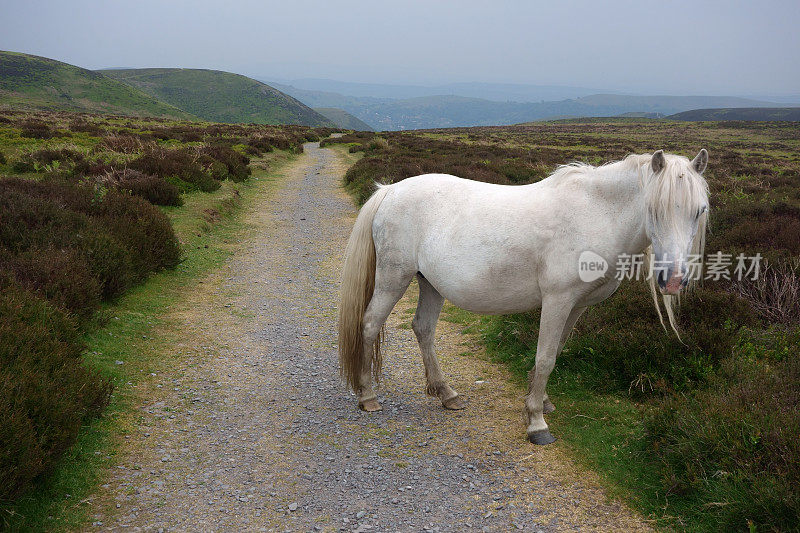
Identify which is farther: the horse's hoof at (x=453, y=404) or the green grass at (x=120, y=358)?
the horse's hoof at (x=453, y=404)

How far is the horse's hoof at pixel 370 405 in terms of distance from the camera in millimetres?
5166

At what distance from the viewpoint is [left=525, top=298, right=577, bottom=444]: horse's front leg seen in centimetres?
410

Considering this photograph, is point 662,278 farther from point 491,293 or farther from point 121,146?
point 121,146

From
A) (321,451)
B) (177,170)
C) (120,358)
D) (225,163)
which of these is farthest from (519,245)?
(225,163)

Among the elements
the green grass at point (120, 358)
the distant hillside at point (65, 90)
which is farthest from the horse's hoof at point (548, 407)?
the distant hillside at point (65, 90)

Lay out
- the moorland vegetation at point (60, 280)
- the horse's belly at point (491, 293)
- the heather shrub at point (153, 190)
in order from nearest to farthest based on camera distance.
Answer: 1. the moorland vegetation at point (60, 280)
2. the horse's belly at point (491, 293)
3. the heather shrub at point (153, 190)

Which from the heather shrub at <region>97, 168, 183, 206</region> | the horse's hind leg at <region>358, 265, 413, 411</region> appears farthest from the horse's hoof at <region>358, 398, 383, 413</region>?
the heather shrub at <region>97, 168, 183, 206</region>

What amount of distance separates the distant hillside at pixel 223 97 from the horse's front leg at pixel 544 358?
559 feet

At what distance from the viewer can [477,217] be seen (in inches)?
171

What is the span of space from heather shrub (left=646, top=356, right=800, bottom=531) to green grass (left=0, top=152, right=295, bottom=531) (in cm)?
435

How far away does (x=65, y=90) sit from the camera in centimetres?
11969

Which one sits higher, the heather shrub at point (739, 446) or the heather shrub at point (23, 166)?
the heather shrub at point (23, 166)

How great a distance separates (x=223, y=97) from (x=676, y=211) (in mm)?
197672

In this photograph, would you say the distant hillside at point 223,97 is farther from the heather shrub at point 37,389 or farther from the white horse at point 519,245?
the white horse at point 519,245
